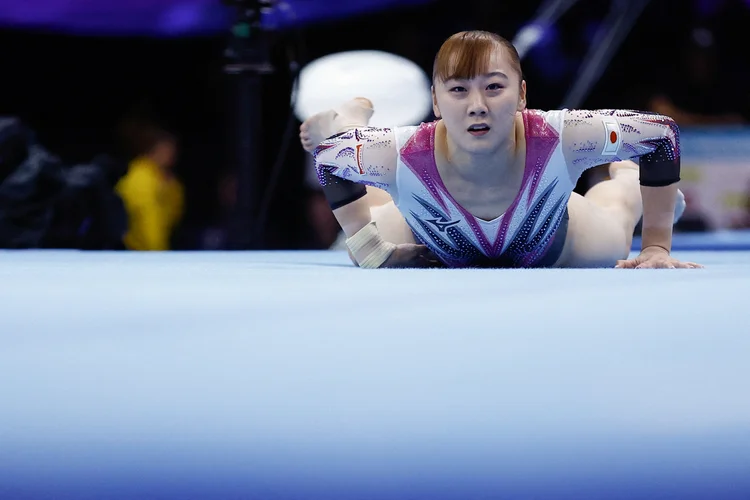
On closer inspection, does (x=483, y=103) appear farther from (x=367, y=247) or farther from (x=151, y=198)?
(x=151, y=198)

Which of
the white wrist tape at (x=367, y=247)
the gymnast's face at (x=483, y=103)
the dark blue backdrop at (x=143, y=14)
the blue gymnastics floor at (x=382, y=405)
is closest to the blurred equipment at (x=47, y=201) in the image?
the dark blue backdrop at (x=143, y=14)

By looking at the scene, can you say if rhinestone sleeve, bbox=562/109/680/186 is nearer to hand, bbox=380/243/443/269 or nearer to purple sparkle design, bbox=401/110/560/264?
purple sparkle design, bbox=401/110/560/264

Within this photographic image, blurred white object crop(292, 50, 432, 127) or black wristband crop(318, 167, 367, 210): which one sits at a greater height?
blurred white object crop(292, 50, 432, 127)

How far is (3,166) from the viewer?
355 cm

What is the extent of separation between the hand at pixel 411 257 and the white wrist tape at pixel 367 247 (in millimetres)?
22

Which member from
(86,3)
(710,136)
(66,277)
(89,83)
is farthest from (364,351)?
(89,83)

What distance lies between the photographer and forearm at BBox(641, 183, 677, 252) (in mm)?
1809

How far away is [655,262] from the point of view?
1738 millimetres

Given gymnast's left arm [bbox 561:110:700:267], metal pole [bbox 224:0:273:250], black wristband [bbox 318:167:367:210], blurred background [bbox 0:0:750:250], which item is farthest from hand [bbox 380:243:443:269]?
blurred background [bbox 0:0:750:250]

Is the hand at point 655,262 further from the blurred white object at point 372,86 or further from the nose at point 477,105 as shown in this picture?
the blurred white object at point 372,86

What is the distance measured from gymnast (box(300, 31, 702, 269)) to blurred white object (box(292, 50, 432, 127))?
1.07 m

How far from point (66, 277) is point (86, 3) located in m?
4.33

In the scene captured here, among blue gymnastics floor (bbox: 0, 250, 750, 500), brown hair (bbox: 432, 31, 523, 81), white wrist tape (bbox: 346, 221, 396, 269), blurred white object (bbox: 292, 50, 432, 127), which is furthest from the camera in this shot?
blurred white object (bbox: 292, 50, 432, 127)

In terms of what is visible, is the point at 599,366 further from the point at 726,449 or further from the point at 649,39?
the point at 649,39
